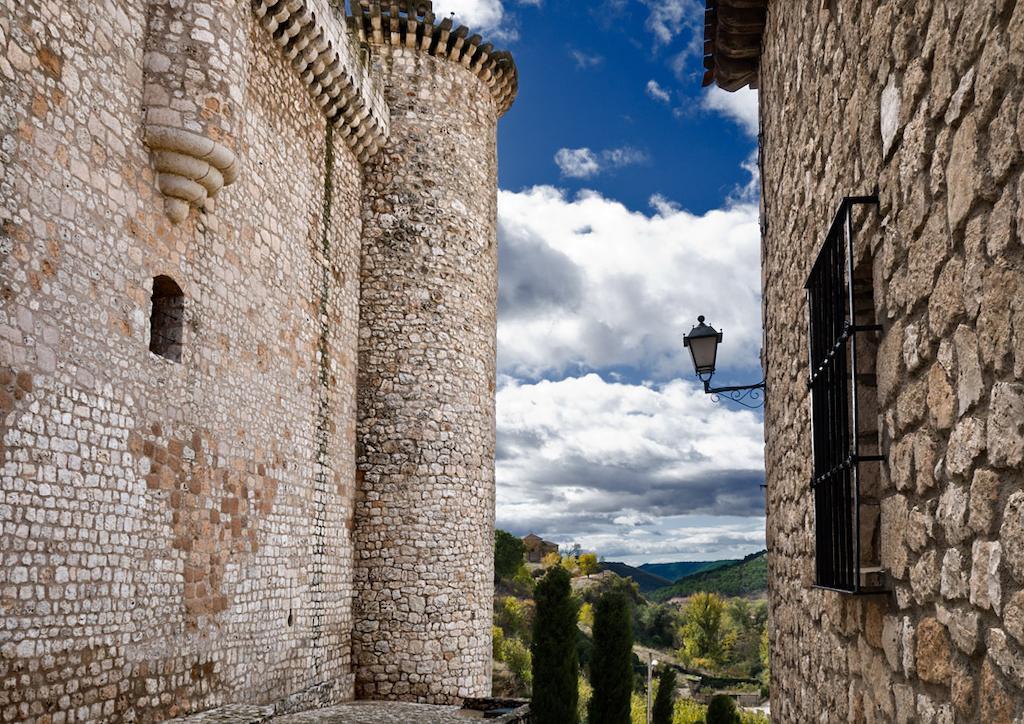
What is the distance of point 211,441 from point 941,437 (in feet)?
24.7

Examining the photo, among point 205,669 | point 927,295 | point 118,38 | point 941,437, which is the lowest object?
point 205,669

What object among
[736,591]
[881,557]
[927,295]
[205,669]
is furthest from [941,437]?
[736,591]

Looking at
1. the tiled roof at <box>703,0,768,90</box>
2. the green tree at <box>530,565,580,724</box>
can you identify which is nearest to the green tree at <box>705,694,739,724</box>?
the green tree at <box>530,565,580,724</box>

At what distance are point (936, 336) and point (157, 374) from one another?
6.81m

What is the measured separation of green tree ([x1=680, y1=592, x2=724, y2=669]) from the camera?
5797 centimetres

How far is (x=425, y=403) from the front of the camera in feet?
44.2

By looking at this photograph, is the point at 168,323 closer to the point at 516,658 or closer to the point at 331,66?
the point at 331,66

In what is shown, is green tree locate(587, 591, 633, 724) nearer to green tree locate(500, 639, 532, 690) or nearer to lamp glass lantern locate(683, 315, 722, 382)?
lamp glass lantern locate(683, 315, 722, 382)

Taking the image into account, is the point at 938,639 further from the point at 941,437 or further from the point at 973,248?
the point at 973,248

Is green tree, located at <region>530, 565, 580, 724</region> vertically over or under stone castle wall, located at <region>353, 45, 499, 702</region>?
under

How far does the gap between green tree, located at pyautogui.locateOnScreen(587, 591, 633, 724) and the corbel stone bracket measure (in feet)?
45.5

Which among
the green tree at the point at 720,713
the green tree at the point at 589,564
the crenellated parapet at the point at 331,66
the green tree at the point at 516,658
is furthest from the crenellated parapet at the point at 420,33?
the green tree at the point at 589,564

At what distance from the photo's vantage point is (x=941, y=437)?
2381 mm

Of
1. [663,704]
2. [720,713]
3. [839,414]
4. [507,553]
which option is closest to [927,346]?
[839,414]
